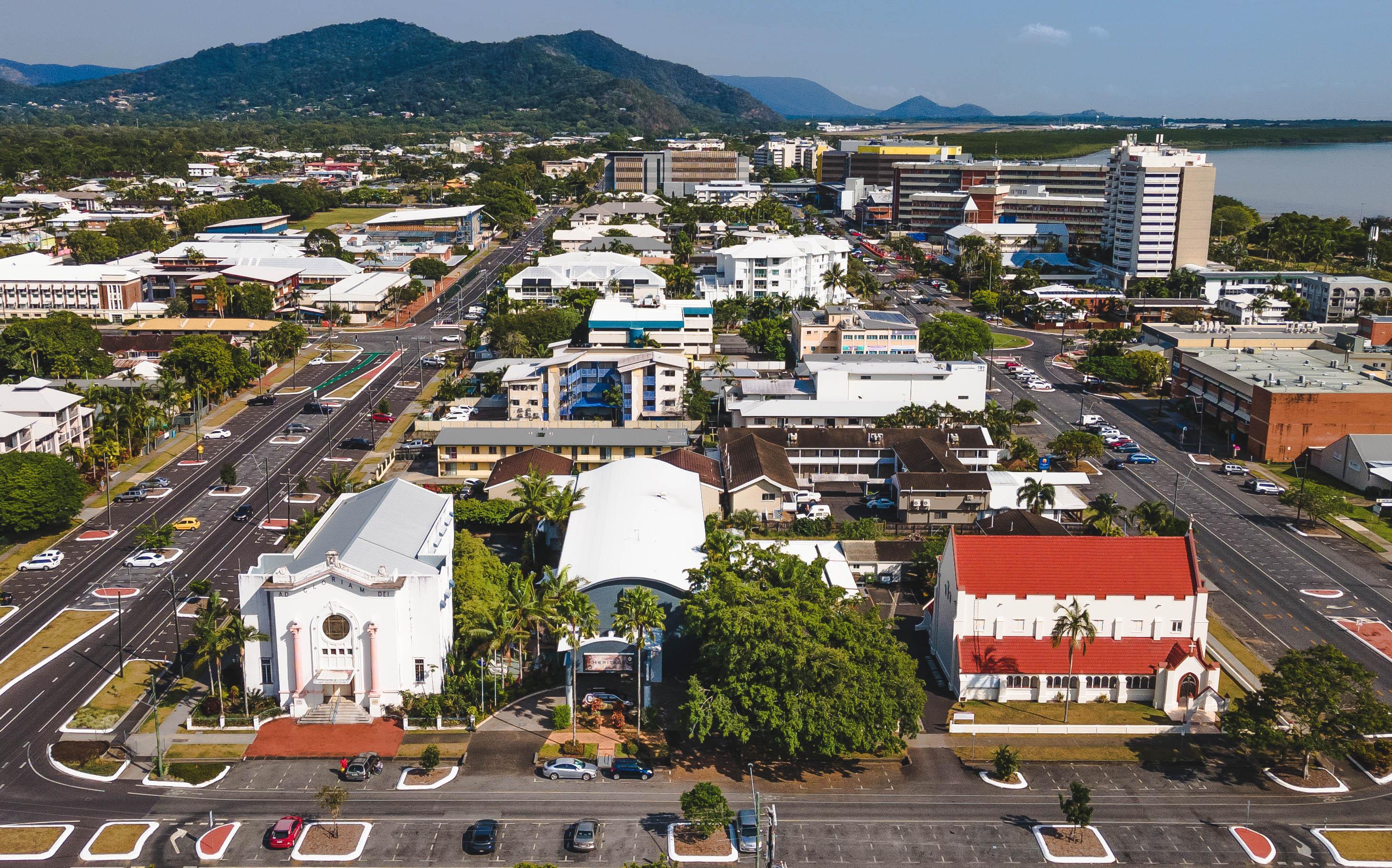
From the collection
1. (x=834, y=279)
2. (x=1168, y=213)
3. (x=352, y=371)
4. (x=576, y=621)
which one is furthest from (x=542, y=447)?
(x=1168, y=213)

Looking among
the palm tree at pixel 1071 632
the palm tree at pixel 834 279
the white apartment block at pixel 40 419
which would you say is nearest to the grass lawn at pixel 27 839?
the white apartment block at pixel 40 419

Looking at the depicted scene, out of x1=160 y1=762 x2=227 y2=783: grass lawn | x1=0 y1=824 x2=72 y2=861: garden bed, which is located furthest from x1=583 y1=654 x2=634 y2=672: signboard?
x1=0 y1=824 x2=72 y2=861: garden bed

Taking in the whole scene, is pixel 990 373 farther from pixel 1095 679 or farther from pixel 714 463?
pixel 1095 679

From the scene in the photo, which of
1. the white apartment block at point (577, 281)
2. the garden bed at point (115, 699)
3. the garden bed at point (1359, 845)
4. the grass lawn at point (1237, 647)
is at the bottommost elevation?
the garden bed at point (1359, 845)

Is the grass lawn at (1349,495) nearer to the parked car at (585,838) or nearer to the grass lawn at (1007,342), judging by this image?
the grass lawn at (1007,342)

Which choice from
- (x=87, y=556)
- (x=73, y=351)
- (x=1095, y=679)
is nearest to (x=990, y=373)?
(x=1095, y=679)

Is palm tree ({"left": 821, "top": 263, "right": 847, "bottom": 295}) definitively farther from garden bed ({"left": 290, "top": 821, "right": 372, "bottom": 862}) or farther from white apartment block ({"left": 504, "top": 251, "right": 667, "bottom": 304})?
garden bed ({"left": 290, "top": 821, "right": 372, "bottom": 862})
